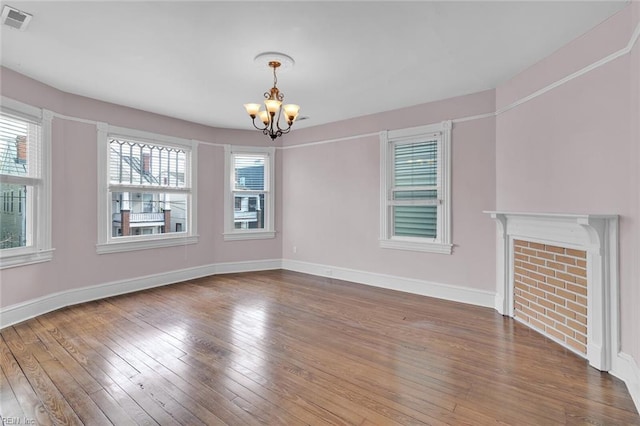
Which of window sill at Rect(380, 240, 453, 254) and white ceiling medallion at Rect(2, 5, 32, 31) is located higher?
white ceiling medallion at Rect(2, 5, 32, 31)

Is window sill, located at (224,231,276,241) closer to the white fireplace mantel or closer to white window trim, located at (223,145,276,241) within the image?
white window trim, located at (223,145,276,241)

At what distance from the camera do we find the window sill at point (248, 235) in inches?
232

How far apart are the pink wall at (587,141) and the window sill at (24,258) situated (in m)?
5.63

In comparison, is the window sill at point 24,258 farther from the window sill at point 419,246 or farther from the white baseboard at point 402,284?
the window sill at point 419,246

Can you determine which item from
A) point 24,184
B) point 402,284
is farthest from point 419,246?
point 24,184

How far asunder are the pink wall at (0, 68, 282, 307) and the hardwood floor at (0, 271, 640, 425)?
1.51ft

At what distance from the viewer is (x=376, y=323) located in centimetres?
351

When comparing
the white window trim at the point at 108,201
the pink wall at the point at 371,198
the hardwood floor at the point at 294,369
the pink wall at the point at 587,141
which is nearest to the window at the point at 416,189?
the pink wall at the point at 371,198

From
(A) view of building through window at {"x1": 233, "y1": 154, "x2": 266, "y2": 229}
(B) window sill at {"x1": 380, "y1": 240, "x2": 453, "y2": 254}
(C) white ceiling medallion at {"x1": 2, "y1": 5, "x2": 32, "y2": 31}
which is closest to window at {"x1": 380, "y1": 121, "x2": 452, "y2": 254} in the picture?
(B) window sill at {"x1": 380, "y1": 240, "x2": 453, "y2": 254}

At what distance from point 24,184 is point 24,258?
85 cm

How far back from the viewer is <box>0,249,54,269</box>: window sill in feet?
10.9

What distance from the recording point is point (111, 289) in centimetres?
450

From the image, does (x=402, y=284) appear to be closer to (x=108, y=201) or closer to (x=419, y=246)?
(x=419, y=246)

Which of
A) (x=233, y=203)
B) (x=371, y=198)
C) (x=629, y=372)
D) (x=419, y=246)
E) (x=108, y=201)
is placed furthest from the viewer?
(x=233, y=203)
